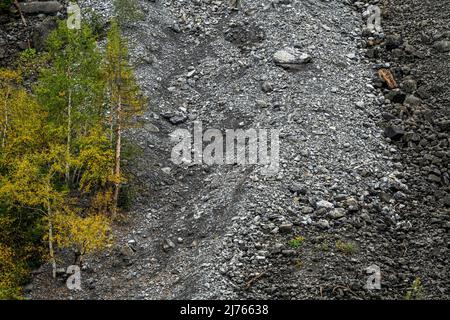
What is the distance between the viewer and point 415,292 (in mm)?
27797

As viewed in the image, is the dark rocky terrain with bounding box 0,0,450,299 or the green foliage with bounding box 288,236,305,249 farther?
the green foliage with bounding box 288,236,305,249

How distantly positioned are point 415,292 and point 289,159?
8651 millimetres

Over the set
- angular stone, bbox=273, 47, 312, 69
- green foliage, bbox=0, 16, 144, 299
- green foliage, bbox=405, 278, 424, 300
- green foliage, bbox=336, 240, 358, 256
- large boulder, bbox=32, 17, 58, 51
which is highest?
large boulder, bbox=32, 17, 58, 51

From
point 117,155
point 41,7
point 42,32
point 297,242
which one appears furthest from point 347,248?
point 41,7

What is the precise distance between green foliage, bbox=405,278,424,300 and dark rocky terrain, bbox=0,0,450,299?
0.23 meters

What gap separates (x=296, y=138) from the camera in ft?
113

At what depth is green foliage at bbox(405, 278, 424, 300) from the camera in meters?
27.6

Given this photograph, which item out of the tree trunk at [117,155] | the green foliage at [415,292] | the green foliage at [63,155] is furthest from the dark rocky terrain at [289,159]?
the green foliage at [63,155]

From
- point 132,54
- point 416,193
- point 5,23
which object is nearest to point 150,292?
point 416,193

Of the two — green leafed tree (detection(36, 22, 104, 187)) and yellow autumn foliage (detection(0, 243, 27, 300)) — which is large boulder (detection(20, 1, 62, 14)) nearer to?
green leafed tree (detection(36, 22, 104, 187))

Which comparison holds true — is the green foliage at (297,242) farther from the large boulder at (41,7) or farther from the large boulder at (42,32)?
the large boulder at (41,7)

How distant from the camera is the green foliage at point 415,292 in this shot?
2758cm

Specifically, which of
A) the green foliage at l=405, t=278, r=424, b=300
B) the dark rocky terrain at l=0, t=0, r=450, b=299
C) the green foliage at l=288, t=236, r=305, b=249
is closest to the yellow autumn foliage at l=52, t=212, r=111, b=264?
the dark rocky terrain at l=0, t=0, r=450, b=299
